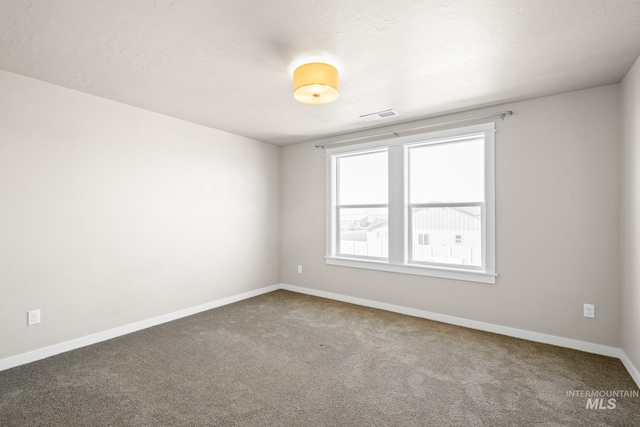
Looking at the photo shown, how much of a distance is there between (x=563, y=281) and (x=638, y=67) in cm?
195

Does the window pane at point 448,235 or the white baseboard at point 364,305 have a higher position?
the window pane at point 448,235

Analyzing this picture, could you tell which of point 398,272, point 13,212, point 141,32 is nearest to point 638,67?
point 398,272

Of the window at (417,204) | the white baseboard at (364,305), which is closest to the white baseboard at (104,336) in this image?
the white baseboard at (364,305)

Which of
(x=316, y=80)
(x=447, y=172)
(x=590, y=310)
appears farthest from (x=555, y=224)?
(x=316, y=80)

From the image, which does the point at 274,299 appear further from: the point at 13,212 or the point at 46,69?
the point at 46,69

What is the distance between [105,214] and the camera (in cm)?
325

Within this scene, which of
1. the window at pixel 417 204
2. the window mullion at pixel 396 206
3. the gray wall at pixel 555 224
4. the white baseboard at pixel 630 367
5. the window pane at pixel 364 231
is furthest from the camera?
the window pane at pixel 364 231

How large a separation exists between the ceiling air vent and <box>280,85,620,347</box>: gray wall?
3.33 feet

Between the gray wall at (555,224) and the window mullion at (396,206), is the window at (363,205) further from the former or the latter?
the gray wall at (555,224)

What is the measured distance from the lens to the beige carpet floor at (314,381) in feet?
6.50

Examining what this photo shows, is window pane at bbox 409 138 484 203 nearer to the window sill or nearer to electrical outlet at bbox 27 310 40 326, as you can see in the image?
the window sill

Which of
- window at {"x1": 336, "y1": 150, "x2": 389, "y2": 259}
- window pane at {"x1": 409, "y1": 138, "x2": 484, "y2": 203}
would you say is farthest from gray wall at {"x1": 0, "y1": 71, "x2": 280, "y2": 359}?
window pane at {"x1": 409, "y1": 138, "x2": 484, "y2": 203}

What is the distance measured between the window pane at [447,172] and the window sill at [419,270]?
875 mm

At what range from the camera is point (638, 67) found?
2.36 metres
